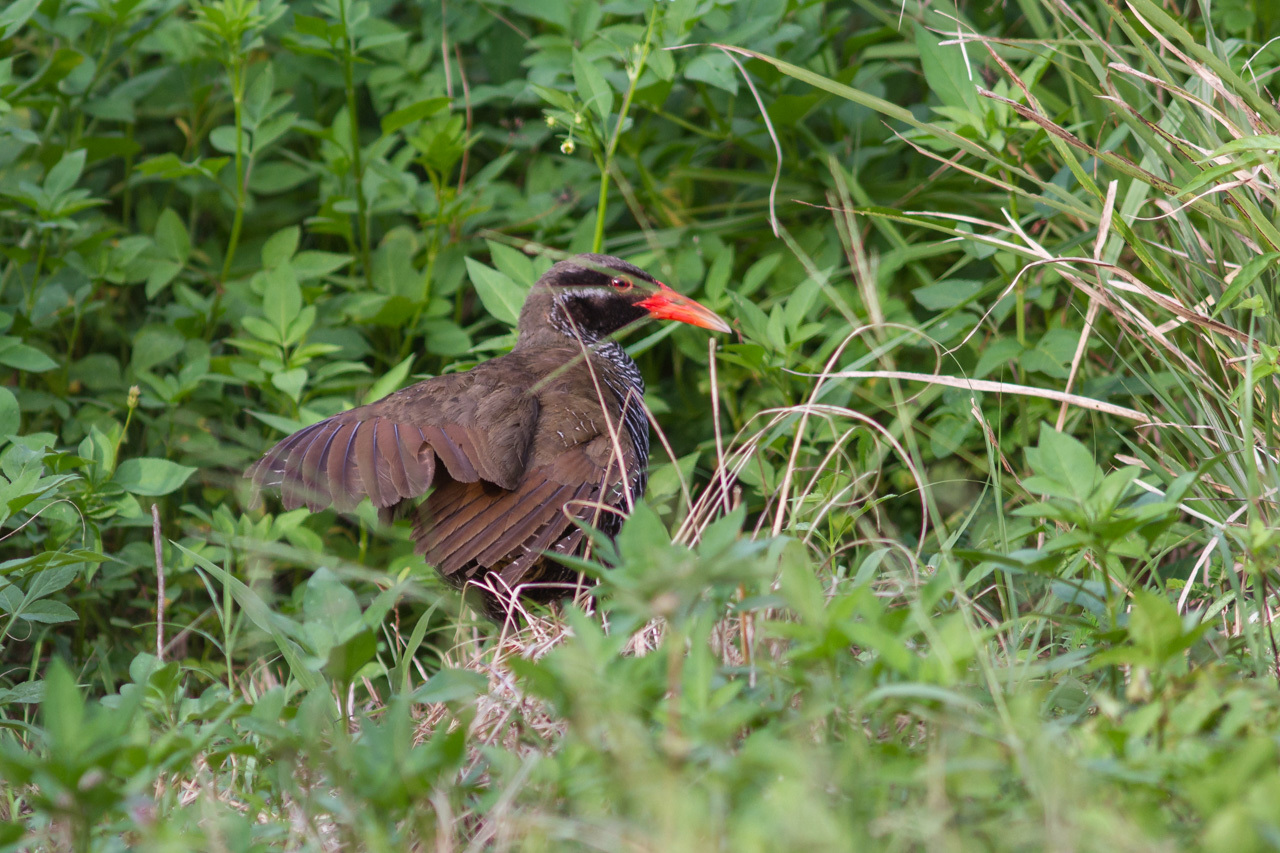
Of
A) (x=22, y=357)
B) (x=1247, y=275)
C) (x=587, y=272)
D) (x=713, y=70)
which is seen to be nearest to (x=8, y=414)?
(x=22, y=357)

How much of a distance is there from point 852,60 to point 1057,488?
3.27 meters

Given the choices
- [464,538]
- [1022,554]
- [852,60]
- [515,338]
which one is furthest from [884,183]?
[1022,554]

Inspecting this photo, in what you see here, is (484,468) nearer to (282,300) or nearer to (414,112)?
(282,300)

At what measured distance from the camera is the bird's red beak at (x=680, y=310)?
13.3ft

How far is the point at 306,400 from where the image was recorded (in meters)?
4.14

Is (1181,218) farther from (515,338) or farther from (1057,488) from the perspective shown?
(515,338)

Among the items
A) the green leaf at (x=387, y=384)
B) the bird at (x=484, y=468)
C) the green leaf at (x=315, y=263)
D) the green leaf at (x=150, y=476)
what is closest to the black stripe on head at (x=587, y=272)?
the bird at (x=484, y=468)

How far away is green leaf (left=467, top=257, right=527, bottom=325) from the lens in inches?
156

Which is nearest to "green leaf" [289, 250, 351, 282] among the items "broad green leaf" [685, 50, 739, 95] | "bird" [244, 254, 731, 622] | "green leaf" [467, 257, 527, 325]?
"green leaf" [467, 257, 527, 325]

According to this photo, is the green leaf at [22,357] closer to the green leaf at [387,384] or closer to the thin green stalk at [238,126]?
the thin green stalk at [238,126]

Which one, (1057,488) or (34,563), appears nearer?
(1057,488)

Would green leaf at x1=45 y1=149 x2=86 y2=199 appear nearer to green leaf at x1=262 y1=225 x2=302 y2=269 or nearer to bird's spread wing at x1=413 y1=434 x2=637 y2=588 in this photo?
green leaf at x1=262 y1=225 x2=302 y2=269

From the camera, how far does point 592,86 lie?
3691 millimetres

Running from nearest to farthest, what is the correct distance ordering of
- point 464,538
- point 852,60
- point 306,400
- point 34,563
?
point 34,563 < point 464,538 < point 306,400 < point 852,60
